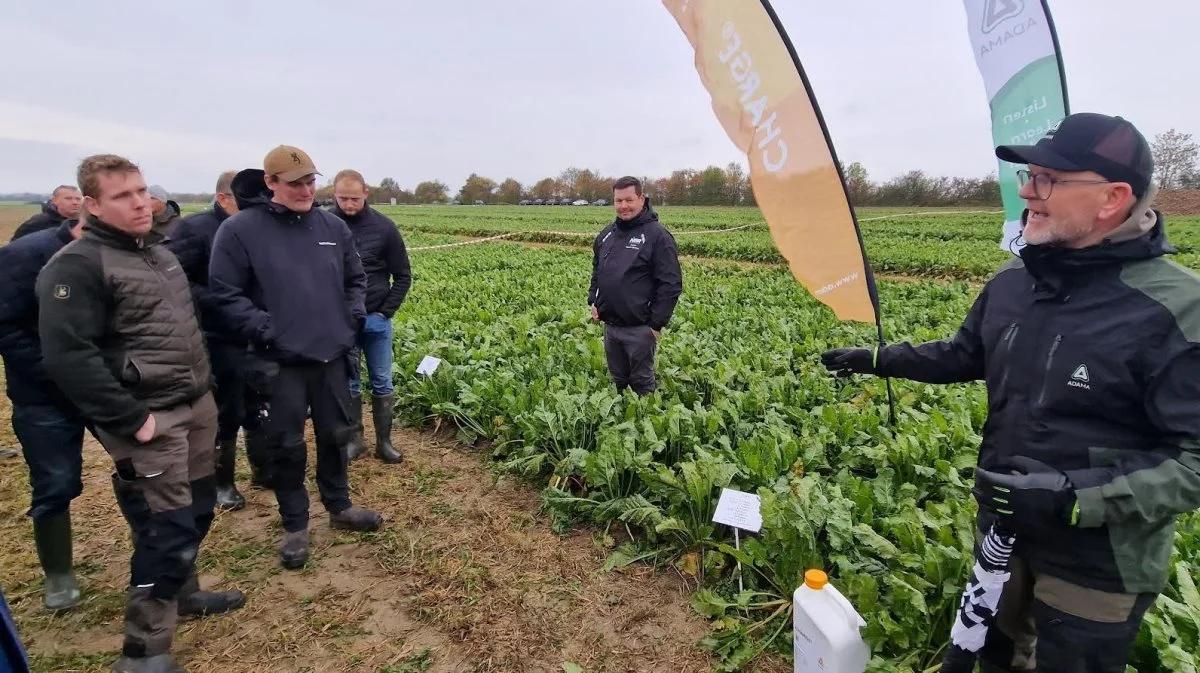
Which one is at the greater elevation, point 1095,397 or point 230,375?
point 1095,397

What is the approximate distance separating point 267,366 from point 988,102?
17.8 ft

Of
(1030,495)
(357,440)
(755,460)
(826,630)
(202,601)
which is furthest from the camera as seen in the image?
(357,440)

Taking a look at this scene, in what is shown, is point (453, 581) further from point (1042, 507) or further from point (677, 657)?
point (1042, 507)

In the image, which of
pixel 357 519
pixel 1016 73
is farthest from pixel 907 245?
pixel 357 519

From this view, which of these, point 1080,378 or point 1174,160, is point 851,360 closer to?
point 1080,378

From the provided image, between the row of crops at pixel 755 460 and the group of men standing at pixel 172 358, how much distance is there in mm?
1766

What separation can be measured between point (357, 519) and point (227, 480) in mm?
1221

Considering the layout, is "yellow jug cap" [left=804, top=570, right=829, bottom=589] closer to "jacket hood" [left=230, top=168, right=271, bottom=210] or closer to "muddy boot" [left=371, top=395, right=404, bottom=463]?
"jacket hood" [left=230, top=168, right=271, bottom=210]

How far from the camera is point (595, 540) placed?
4168mm

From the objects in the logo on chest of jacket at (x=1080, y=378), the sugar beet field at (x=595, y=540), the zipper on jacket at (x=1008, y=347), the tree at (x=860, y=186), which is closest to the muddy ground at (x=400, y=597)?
the sugar beet field at (x=595, y=540)

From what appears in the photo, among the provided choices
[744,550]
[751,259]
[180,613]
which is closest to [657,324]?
[744,550]

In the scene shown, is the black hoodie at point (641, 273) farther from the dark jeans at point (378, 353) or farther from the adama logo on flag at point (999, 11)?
the adama logo on flag at point (999, 11)

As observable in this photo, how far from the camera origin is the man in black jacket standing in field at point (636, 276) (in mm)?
5121

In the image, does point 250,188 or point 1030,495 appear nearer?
point 1030,495
